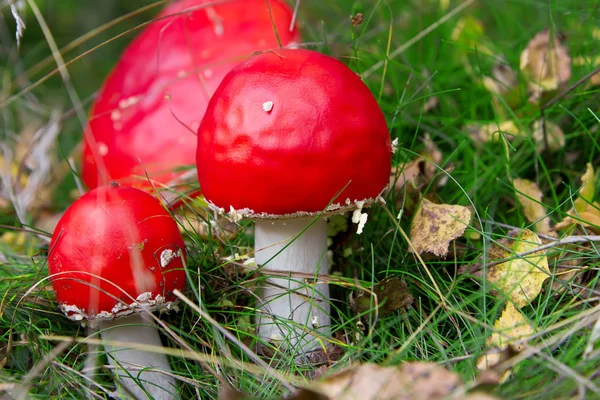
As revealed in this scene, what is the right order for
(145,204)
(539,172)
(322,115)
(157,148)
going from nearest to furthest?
(322,115)
(145,204)
(539,172)
(157,148)

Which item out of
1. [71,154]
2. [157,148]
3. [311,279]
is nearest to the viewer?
[311,279]

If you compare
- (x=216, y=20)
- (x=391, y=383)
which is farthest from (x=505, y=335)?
(x=216, y=20)

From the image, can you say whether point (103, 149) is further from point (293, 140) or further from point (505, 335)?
point (505, 335)

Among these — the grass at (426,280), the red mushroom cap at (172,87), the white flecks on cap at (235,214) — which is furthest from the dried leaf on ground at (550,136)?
the white flecks on cap at (235,214)

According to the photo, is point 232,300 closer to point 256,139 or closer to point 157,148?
point 256,139

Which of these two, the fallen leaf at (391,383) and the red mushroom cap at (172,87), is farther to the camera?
the red mushroom cap at (172,87)

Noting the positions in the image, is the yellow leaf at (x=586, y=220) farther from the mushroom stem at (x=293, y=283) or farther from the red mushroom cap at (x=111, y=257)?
the red mushroom cap at (x=111, y=257)

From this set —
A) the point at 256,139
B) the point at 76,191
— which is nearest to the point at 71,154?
the point at 76,191
